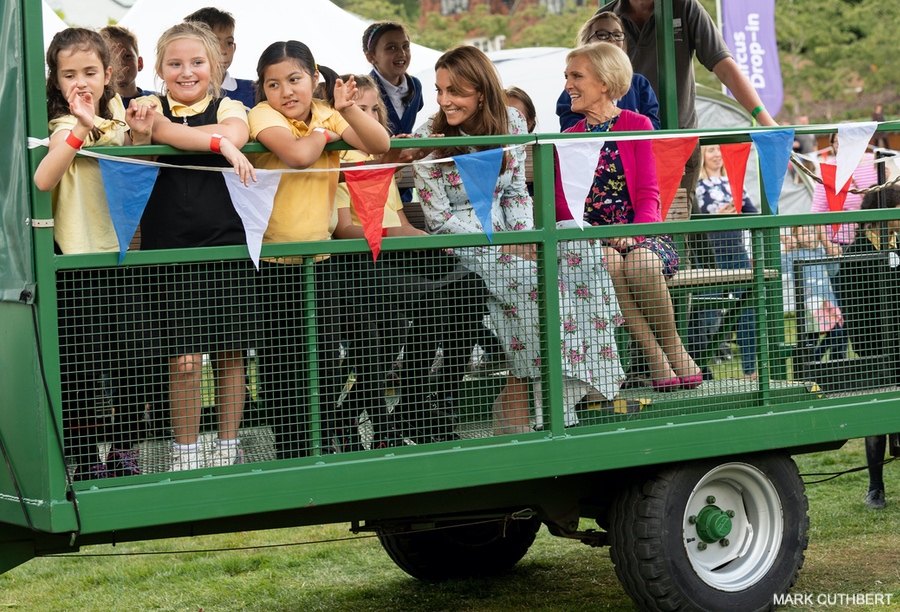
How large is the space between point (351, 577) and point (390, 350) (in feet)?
7.54

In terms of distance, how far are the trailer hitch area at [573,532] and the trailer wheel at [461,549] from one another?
934 millimetres

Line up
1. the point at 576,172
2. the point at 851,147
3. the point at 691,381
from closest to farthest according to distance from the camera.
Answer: the point at 576,172
the point at 691,381
the point at 851,147

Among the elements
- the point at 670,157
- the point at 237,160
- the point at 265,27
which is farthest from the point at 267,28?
the point at 237,160

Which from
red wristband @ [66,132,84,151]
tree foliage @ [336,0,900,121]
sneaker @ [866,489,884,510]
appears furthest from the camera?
tree foliage @ [336,0,900,121]

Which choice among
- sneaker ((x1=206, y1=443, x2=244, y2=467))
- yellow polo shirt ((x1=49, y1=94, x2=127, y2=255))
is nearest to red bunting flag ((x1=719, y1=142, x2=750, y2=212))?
sneaker ((x1=206, y1=443, x2=244, y2=467))

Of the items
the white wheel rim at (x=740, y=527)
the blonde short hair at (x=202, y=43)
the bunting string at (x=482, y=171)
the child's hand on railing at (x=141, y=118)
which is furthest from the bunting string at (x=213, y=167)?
the white wheel rim at (x=740, y=527)

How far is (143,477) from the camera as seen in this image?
375 cm

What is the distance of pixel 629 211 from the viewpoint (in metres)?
4.98

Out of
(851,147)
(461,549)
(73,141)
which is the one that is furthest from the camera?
(461,549)

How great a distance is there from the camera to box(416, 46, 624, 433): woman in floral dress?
434 cm

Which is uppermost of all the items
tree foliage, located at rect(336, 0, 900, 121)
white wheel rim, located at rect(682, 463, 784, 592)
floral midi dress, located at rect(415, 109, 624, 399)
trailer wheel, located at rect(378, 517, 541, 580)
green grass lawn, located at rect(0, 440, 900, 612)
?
tree foliage, located at rect(336, 0, 900, 121)

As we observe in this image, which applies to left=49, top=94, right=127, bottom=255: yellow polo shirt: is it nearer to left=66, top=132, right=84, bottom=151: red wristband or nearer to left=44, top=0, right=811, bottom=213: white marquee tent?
left=66, top=132, right=84, bottom=151: red wristband

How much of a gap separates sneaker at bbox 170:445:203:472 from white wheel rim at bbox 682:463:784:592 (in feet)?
6.50

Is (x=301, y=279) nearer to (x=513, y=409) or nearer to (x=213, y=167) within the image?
(x=213, y=167)
